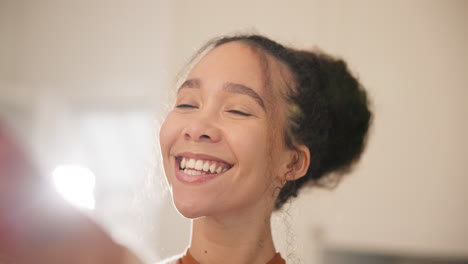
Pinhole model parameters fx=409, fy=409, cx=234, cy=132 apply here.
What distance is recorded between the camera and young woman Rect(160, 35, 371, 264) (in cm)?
52

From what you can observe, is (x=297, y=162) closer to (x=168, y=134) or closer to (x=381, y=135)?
(x=168, y=134)

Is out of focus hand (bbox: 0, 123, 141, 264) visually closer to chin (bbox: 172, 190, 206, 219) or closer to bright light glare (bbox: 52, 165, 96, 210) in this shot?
bright light glare (bbox: 52, 165, 96, 210)

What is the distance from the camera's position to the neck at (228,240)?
21.7 inches

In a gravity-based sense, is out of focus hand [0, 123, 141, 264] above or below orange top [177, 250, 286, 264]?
above

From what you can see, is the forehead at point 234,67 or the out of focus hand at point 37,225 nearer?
the out of focus hand at point 37,225

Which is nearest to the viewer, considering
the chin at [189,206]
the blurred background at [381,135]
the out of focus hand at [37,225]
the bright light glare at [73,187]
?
the out of focus hand at [37,225]

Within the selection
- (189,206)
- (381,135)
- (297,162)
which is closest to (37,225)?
(189,206)

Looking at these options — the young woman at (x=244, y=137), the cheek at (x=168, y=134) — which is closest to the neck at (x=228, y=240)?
the young woman at (x=244, y=137)

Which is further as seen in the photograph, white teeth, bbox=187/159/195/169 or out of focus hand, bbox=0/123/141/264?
white teeth, bbox=187/159/195/169

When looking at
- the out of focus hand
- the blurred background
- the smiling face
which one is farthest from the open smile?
the out of focus hand

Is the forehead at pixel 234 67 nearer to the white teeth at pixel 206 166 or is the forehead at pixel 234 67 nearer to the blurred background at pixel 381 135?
the white teeth at pixel 206 166

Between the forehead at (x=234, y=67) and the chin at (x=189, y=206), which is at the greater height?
the forehead at (x=234, y=67)

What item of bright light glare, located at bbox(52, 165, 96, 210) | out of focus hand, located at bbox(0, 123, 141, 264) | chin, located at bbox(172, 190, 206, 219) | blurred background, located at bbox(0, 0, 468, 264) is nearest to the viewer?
out of focus hand, located at bbox(0, 123, 141, 264)

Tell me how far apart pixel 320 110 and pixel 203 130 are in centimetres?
20
